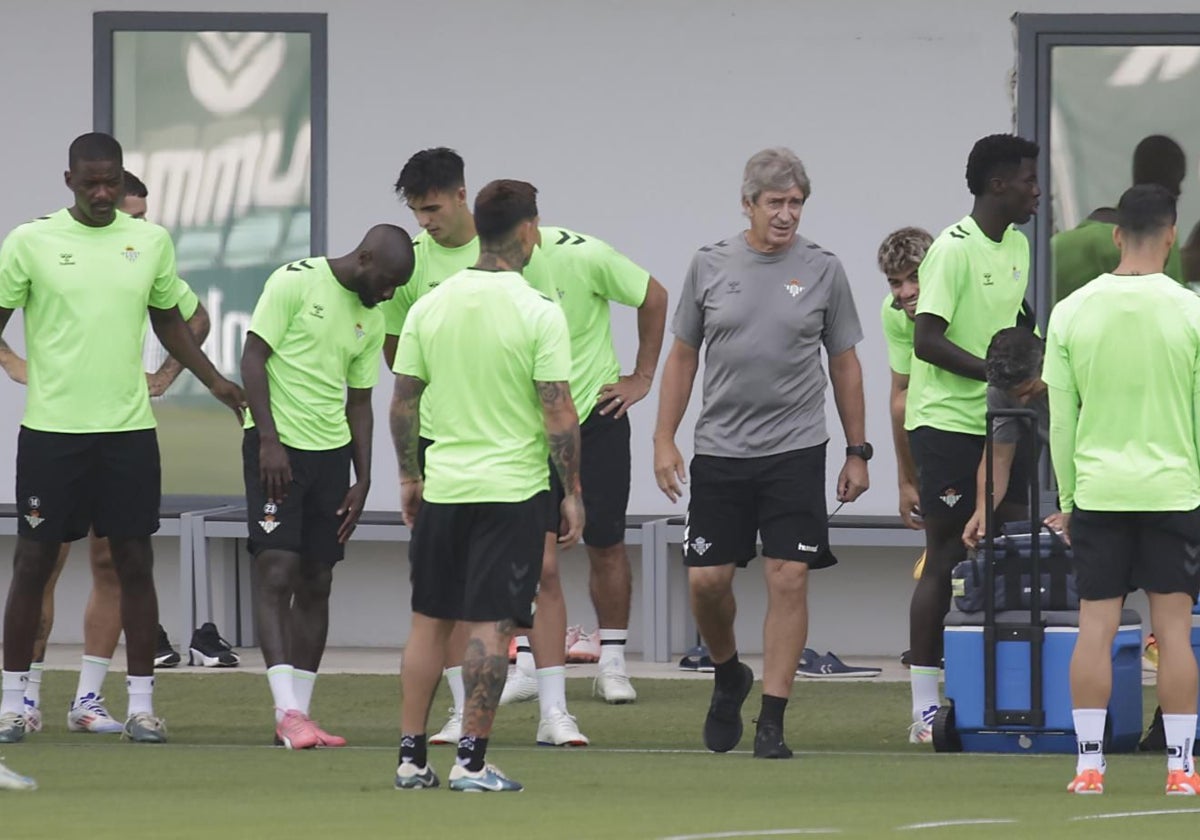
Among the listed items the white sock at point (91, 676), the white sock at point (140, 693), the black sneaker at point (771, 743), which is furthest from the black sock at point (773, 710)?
the white sock at point (91, 676)

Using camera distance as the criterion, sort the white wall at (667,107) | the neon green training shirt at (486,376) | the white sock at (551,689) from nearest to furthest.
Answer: the neon green training shirt at (486,376) → the white sock at (551,689) → the white wall at (667,107)

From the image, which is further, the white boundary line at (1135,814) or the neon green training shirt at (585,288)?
the neon green training shirt at (585,288)

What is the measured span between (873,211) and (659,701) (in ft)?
10.2

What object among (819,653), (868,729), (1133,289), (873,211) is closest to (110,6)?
(873,211)

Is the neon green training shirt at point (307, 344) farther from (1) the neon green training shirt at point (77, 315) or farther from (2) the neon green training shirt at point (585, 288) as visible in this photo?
(2) the neon green training shirt at point (585, 288)

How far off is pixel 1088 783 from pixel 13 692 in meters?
3.91

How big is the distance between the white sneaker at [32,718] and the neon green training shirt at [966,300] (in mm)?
3423

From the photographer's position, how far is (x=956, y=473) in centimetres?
924

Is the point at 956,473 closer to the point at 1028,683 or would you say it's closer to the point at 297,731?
the point at 1028,683

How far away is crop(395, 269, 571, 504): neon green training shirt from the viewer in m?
7.60

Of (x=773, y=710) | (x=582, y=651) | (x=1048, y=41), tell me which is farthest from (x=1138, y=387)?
(x=1048, y=41)

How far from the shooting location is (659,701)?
10648 millimetres

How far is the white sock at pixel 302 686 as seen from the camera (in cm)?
917

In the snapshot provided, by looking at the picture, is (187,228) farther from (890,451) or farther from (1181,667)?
(1181,667)
